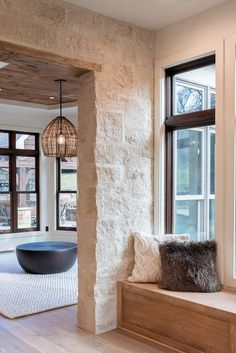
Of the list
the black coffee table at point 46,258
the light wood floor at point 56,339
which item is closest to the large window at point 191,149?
the light wood floor at point 56,339

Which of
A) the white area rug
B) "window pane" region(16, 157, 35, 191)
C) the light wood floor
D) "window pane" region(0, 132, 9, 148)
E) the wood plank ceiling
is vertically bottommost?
the white area rug

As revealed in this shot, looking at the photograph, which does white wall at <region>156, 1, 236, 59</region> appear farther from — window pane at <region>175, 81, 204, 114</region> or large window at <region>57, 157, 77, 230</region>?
large window at <region>57, 157, 77, 230</region>

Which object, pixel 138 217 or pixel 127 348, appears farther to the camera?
pixel 138 217

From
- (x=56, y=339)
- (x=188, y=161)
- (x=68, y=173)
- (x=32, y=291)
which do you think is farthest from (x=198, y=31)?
(x=68, y=173)

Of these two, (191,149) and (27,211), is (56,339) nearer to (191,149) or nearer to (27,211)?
(191,149)

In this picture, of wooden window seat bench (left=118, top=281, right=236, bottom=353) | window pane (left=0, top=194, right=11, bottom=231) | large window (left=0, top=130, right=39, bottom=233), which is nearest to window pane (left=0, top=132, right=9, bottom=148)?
large window (left=0, top=130, right=39, bottom=233)

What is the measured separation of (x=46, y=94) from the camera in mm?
5984

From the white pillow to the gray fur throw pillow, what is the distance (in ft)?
0.47

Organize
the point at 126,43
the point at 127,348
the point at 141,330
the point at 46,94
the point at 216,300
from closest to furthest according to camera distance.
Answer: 1. the point at 216,300
2. the point at 127,348
3. the point at 141,330
4. the point at 126,43
5. the point at 46,94

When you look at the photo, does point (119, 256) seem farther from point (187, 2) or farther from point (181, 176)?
point (187, 2)

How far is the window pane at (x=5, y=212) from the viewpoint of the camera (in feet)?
24.5

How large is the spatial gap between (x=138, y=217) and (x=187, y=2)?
6.44ft

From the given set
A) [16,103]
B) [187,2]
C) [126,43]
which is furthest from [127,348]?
[16,103]

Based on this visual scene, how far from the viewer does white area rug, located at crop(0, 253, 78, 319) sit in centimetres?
406
